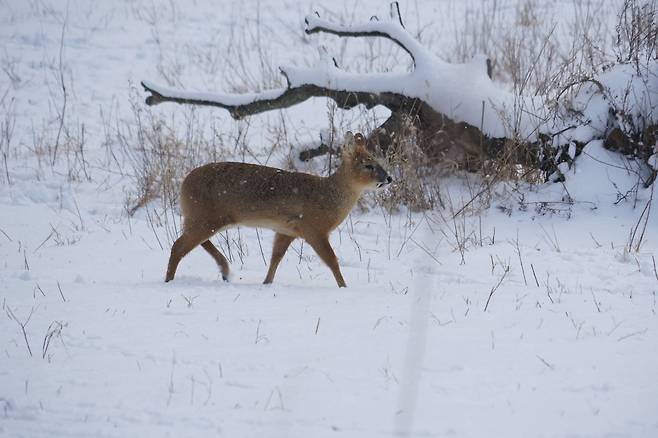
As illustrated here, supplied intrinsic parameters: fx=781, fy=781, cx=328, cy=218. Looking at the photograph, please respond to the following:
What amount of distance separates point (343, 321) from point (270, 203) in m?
1.93

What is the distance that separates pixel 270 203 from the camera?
6734 millimetres

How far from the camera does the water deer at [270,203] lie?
21.8 feet

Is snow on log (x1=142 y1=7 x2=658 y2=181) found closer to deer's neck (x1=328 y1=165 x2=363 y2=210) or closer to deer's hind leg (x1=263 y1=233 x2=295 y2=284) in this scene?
deer's neck (x1=328 y1=165 x2=363 y2=210)

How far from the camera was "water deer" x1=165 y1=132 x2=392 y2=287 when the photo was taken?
21.8 feet

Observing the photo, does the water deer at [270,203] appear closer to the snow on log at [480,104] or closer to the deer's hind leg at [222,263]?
the deer's hind leg at [222,263]

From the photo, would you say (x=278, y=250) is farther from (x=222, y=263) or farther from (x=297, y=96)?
(x=297, y=96)

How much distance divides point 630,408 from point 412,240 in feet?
14.2

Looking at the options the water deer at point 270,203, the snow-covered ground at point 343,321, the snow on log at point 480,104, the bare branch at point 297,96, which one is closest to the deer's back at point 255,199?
the water deer at point 270,203

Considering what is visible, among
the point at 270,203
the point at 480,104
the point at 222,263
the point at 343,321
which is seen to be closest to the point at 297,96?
the point at 480,104

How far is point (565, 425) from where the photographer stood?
3.61m

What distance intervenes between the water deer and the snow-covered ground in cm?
33

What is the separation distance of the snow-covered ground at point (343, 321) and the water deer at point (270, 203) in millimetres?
335

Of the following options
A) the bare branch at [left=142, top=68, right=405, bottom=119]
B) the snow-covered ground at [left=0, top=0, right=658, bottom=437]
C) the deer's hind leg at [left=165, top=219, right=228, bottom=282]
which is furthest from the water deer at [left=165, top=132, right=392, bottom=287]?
the bare branch at [left=142, top=68, right=405, bottom=119]

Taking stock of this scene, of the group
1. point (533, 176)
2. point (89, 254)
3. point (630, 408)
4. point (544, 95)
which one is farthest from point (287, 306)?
point (544, 95)
